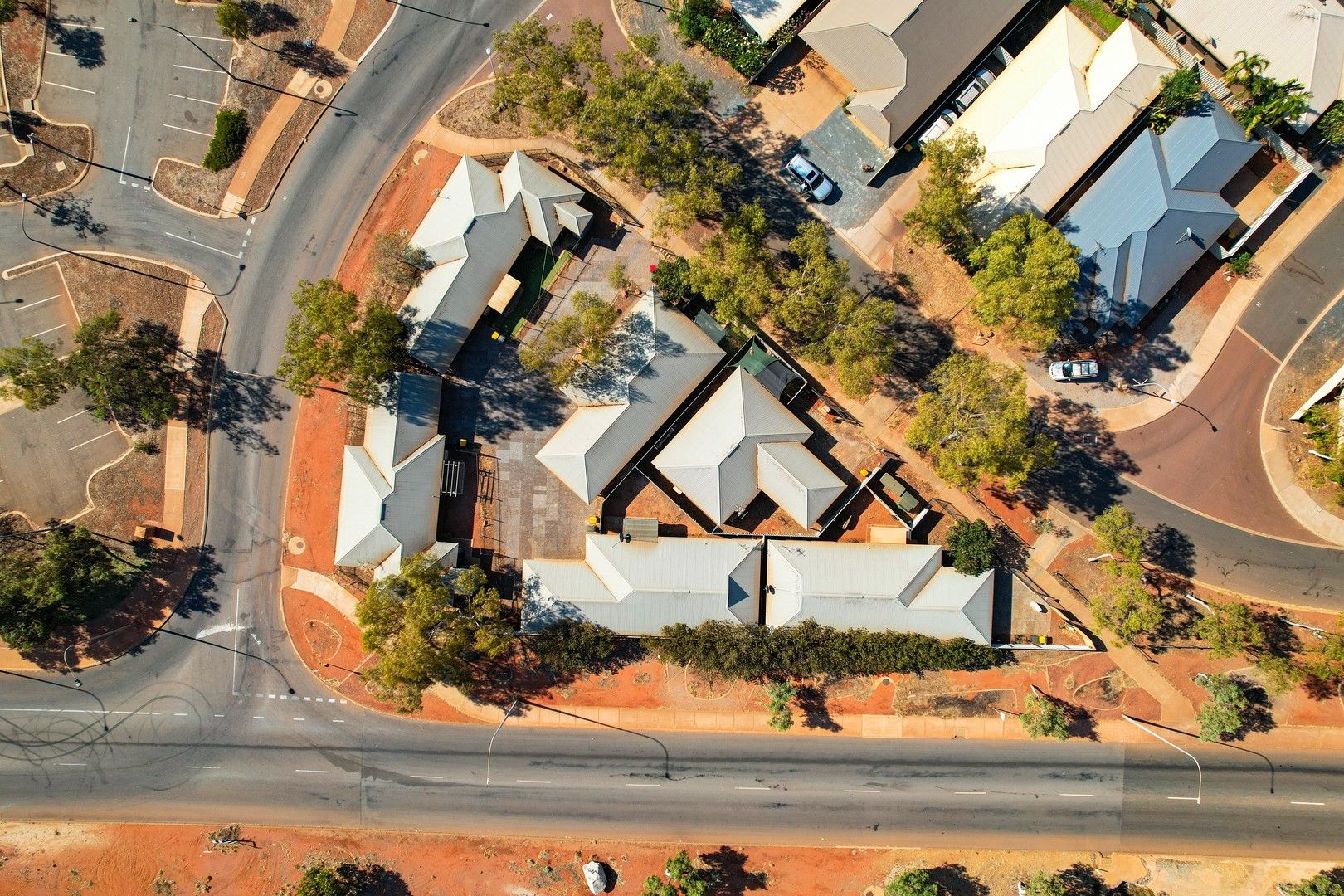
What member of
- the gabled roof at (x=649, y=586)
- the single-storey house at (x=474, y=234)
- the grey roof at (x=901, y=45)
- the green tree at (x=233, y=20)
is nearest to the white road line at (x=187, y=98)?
the green tree at (x=233, y=20)

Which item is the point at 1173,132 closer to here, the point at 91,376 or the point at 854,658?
the point at 854,658

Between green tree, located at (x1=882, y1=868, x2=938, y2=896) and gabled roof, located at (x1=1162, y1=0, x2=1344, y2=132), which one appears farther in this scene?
green tree, located at (x1=882, y1=868, x2=938, y2=896)

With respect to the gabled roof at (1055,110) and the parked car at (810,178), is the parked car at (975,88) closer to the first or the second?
the gabled roof at (1055,110)

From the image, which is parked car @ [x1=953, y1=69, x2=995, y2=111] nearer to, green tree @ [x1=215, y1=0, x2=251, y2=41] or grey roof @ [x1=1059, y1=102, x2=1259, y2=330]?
grey roof @ [x1=1059, y1=102, x2=1259, y2=330]

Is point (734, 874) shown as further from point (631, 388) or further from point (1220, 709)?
point (631, 388)

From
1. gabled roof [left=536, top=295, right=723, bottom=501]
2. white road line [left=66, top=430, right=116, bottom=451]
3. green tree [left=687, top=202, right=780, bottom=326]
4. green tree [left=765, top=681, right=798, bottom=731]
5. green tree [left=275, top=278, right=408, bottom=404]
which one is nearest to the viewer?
green tree [left=275, top=278, right=408, bottom=404]

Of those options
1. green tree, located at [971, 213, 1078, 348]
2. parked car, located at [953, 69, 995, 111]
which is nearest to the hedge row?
green tree, located at [971, 213, 1078, 348]
